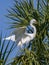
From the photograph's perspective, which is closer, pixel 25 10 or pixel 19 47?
pixel 19 47

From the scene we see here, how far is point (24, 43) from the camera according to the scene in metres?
5.64

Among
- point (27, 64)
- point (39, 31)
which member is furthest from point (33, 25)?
point (27, 64)

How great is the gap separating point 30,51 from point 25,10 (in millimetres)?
689

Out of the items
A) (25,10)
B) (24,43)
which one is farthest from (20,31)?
(25,10)

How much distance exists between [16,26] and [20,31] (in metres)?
0.40

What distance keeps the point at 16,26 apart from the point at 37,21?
29 cm

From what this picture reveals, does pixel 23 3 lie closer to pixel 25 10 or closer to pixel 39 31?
pixel 25 10

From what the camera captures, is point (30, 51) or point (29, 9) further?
point (29, 9)

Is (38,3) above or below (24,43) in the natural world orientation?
above

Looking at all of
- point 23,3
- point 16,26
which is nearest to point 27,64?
point 16,26

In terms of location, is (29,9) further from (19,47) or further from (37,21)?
(19,47)

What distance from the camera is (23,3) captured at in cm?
632

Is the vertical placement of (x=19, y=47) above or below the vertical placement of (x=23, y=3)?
below

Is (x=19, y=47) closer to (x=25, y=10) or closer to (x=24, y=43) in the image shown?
(x=24, y=43)
